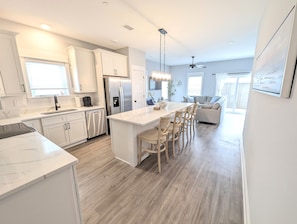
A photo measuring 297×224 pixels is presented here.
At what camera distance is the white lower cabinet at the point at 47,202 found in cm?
79

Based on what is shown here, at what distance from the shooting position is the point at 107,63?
12.8ft

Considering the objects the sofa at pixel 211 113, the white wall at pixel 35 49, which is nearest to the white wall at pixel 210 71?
the sofa at pixel 211 113

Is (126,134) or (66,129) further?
(66,129)

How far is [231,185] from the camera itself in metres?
1.95

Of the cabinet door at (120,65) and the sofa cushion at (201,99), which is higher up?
the cabinet door at (120,65)

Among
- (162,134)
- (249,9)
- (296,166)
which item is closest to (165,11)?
(249,9)

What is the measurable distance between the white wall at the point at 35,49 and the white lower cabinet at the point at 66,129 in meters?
0.63

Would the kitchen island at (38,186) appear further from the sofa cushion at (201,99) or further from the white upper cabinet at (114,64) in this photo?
the sofa cushion at (201,99)

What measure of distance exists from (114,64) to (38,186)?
3.81 metres

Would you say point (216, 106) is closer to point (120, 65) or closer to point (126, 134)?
point (120, 65)

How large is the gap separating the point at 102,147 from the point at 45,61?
Result: 2.51 m

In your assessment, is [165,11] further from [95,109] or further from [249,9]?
[95,109]

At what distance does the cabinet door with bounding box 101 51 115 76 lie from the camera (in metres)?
3.81

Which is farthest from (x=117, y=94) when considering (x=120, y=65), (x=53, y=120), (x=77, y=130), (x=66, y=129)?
(x=53, y=120)
